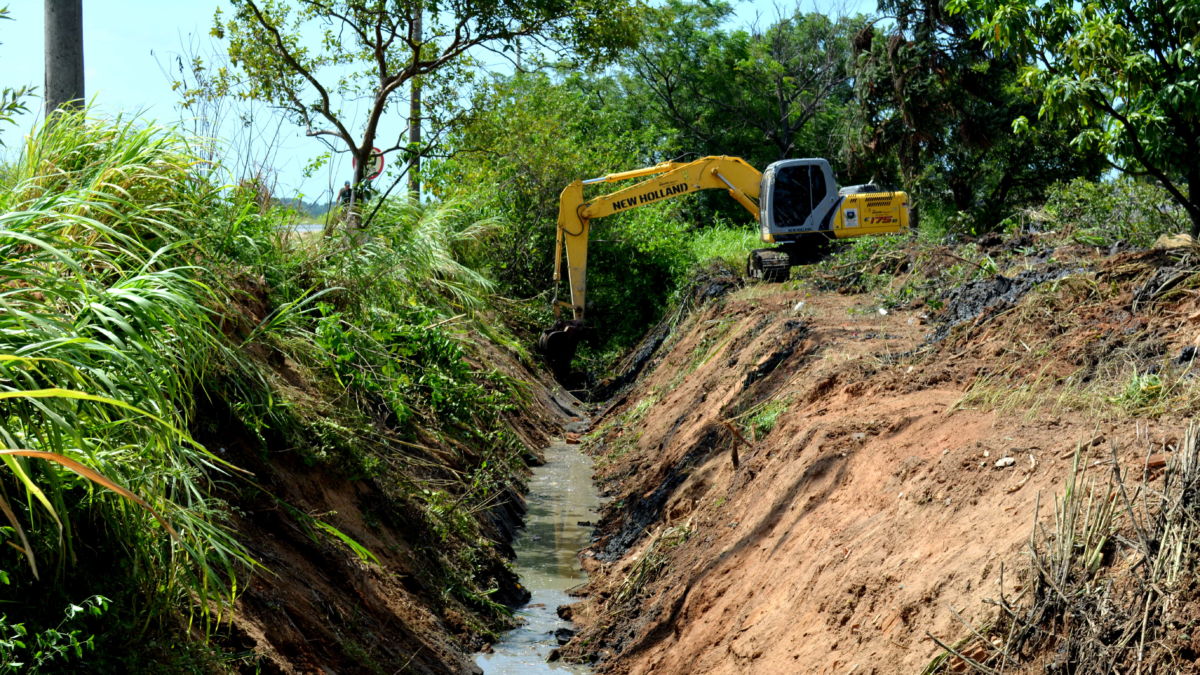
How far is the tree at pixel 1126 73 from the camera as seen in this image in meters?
8.93

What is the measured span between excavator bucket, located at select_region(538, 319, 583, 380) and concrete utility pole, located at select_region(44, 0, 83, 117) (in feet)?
39.7

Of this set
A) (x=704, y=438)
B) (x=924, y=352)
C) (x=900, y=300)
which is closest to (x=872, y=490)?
(x=924, y=352)

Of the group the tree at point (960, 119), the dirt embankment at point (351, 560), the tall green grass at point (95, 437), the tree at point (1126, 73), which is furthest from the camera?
the tree at point (960, 119)

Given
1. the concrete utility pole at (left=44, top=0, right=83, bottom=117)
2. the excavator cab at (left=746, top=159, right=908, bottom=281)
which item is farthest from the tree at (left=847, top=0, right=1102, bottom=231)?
the concrete utility pole at (left=44, top=0, right=83, bottom=117)

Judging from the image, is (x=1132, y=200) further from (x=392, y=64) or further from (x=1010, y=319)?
(x=392, y=64)

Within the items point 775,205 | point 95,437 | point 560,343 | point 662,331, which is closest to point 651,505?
point 95,437

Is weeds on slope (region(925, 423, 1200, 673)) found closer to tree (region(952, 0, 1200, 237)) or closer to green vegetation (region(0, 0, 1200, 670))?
green vegetation (region(0, 0, 1200, 670))

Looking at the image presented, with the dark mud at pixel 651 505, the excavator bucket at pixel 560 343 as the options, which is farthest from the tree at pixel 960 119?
the dark mud at pixel 651 505

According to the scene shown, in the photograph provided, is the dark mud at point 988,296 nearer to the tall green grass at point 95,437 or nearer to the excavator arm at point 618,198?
the tall green grass at point 95,437

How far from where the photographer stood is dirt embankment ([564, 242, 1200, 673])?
17.2 ft

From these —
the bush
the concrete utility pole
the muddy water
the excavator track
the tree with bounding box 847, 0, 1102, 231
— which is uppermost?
the tree with bounding box 847, 0, 1102, 231

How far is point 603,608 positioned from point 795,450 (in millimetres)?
1987

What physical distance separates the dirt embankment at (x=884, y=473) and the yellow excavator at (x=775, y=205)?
6.89 meters

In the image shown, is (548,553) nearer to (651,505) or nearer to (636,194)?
(651,505)
